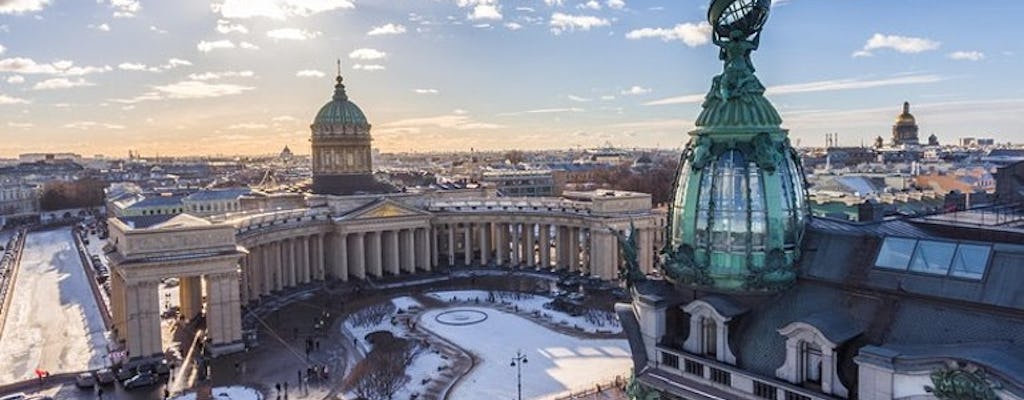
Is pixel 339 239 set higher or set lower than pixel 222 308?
higher

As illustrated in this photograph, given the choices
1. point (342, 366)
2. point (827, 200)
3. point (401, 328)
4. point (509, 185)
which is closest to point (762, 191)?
point (342, 366)

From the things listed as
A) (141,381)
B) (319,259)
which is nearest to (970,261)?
(141,381)

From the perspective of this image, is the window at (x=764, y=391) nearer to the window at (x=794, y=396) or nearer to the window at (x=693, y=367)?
the window at (x=794, y=396)

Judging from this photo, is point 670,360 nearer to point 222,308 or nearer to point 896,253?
point 896,253

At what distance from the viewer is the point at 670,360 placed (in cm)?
2431

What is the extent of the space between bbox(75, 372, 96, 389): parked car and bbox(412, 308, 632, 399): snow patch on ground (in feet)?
77.8

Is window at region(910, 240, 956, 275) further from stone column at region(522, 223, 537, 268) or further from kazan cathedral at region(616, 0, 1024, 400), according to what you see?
stone column at region(522, 223, 537, 268)

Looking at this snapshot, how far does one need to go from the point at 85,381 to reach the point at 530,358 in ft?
108

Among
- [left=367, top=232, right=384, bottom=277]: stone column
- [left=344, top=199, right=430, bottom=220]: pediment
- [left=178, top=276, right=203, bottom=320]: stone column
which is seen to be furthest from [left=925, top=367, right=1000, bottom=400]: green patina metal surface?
[left=367, top=232, right=384, bottom=277]: stone column

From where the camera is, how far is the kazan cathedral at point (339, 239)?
60625 mm

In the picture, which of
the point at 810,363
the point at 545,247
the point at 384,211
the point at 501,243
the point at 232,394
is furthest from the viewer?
the point at 545,247

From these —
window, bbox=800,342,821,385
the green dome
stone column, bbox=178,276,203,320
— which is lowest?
stone column, bbox=178,276,203,320

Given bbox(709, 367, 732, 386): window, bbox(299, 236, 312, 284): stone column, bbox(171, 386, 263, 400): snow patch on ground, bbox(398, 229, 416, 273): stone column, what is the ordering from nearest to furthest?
1. bbox(709, 367, 732, 386): window
2. bbox(171, 386, 263, 400): snow patch on ground
3. bbox(299, 236, 312, 284): stone column
4. bbox(398, 229, 416, 273): stone column

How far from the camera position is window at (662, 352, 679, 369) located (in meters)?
24.1
